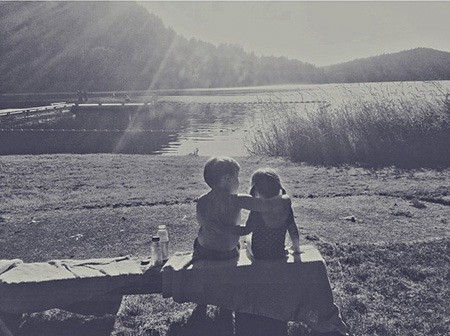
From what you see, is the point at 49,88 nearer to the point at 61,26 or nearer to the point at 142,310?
the point at 61,26

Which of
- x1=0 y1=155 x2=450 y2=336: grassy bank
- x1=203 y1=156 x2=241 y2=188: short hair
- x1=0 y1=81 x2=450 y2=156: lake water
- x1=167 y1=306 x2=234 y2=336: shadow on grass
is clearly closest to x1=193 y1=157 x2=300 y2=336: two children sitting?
x1=203 y1=156 x2=241 y2=188: short hair

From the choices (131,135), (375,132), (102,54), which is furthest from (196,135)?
(102,54)

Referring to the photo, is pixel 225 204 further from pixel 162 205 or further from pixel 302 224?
pixel 162 205

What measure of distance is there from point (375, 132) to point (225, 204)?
10573 mm

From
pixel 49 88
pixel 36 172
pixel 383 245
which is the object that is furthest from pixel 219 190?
pixel 49 88

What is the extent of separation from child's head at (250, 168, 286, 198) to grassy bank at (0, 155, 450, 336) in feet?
3.68

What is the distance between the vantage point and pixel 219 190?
369 cm

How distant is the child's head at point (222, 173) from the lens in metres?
3.63

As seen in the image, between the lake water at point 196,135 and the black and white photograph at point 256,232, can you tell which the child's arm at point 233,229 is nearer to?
the black and white photograph at point 256,232

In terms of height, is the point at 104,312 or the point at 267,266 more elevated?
the point at 267,266

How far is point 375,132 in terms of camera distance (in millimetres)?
13281

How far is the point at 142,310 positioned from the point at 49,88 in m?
130

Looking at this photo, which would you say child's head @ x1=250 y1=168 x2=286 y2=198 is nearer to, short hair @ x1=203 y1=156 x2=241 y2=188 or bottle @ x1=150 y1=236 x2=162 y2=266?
short hair @ x1=203 y1=156 x2=241 y2=188

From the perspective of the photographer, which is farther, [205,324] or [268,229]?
[205,324]
